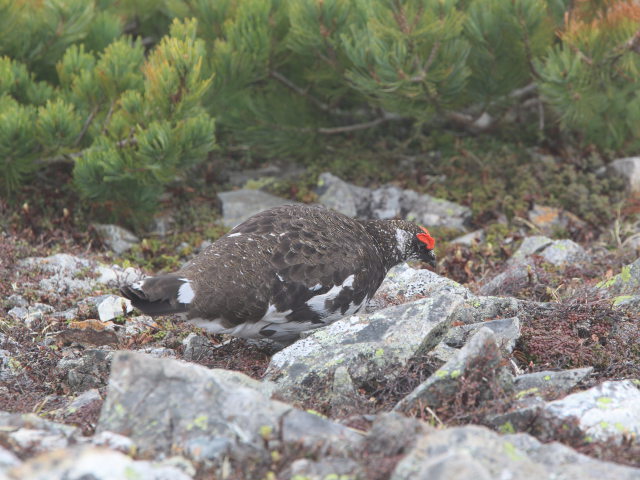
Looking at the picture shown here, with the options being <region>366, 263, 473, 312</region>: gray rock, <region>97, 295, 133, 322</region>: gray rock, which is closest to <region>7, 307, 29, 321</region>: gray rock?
<region>97, 295, 133, 322</region>: gray rock

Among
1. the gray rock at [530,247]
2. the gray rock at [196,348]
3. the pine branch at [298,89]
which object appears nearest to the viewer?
the gray rock at [196,348]

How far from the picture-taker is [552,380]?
4242 mm

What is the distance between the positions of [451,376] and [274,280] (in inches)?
59.0

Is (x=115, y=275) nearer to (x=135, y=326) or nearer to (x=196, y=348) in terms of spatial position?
(x=135, y=326)

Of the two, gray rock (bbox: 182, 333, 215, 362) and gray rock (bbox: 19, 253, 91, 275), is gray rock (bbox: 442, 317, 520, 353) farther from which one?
gray rock (bbox: 19, 253, 91, 275)

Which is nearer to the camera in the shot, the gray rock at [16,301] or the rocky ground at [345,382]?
the rocky ground at [345,382]

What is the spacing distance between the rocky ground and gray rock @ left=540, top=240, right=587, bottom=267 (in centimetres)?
3

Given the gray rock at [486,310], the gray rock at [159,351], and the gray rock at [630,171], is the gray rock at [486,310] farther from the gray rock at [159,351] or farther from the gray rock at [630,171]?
the gray rock at [630,171]

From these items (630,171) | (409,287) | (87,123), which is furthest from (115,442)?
(630,171)

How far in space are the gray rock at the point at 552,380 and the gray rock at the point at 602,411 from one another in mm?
330

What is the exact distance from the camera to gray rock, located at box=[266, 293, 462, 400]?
4355 mm

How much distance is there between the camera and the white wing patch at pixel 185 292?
459cm

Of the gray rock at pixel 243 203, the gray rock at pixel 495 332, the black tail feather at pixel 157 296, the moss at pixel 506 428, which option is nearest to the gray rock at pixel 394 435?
the moss at pixel 506 428

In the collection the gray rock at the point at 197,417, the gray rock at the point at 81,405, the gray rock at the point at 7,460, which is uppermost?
the gray rock at the point at 7,460
